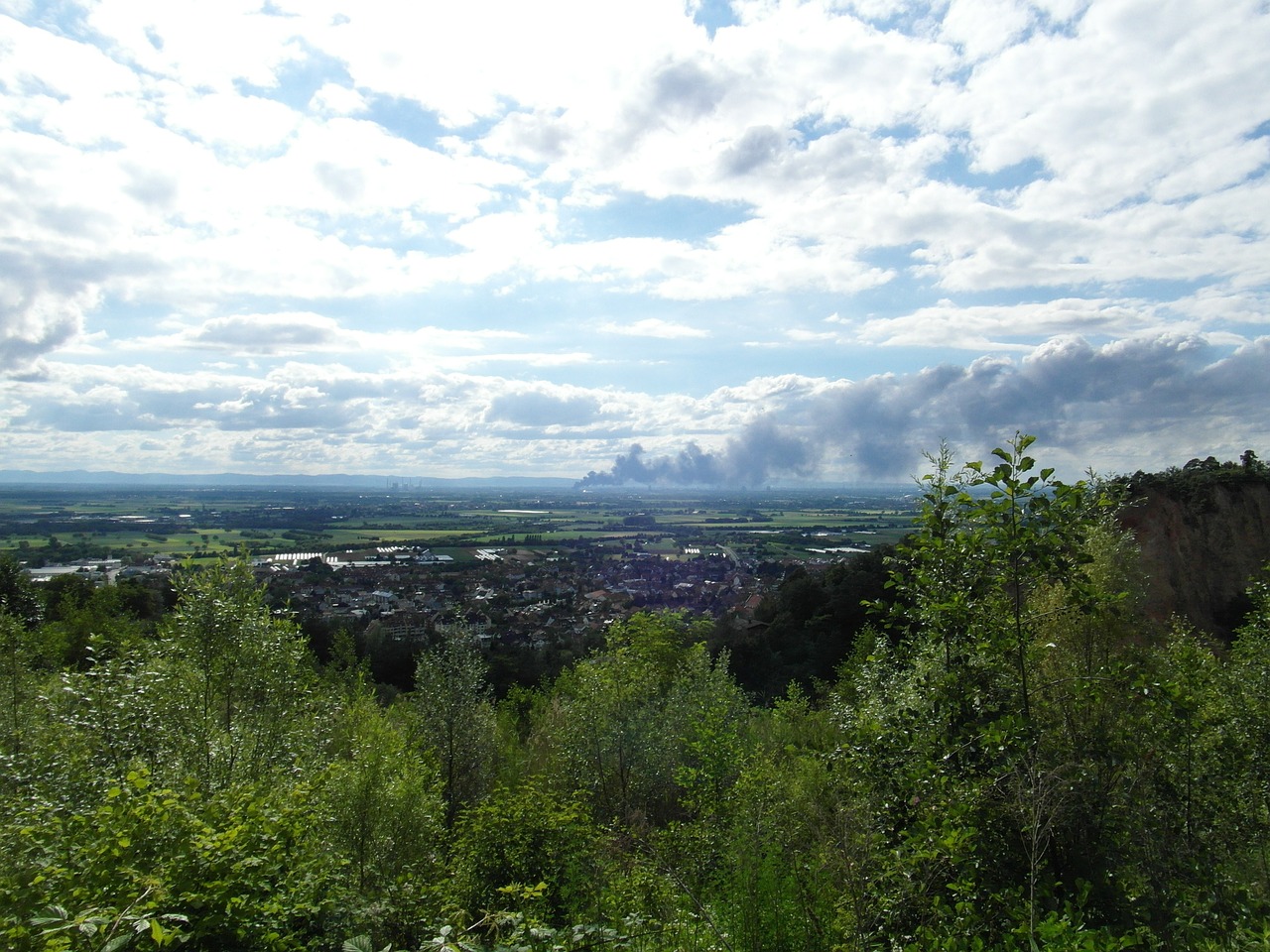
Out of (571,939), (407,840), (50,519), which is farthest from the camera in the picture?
(50,519)

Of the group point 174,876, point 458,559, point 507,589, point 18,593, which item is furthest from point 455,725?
point 458,559

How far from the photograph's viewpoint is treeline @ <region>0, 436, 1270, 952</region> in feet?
18.2

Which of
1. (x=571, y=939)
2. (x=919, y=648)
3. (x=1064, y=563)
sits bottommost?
(x=571, y=939)

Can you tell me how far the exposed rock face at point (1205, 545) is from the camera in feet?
112

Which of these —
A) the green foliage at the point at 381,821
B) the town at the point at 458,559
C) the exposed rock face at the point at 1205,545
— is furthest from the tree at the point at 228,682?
the exposed rock face at the point at 1205,545

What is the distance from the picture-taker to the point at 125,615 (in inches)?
1778

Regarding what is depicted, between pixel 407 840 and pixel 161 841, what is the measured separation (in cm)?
1125

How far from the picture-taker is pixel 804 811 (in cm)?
1188

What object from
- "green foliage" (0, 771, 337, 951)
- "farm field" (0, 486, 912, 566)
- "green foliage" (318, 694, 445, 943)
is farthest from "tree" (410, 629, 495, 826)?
"farm field" (0, 486, 912, 566)

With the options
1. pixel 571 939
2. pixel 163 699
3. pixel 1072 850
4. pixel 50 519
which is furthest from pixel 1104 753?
pixel 50 519

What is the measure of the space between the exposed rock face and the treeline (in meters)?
19.9

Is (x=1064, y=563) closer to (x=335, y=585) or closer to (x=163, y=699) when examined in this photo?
(x=163, y=699)

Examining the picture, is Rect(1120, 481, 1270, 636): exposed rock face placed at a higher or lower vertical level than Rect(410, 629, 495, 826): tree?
higher

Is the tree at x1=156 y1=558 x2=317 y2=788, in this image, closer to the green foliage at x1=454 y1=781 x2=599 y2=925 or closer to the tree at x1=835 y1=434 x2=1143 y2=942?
the green foliage at x1=454 y1=781 x2=599 y2=925
